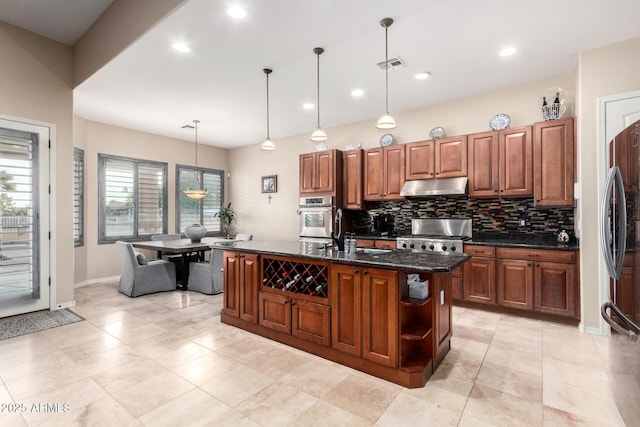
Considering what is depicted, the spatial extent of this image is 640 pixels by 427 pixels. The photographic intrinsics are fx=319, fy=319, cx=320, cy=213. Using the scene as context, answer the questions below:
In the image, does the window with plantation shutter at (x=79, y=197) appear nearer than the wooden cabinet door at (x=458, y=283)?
No

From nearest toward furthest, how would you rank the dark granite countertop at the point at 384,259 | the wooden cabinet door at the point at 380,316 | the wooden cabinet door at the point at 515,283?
the dark granite countertop at the point at 384,259 < the wooden cabinet door at the point at 380,316 < the wooden cabinet door at the point at 515,283

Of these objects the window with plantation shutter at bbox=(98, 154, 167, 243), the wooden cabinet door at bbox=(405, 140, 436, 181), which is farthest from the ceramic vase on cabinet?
the wooden cabinet door at bbox=(405, 140, 436, 181)

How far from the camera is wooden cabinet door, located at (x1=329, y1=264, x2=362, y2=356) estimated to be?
2.57 meters

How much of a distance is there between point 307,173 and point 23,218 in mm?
3992

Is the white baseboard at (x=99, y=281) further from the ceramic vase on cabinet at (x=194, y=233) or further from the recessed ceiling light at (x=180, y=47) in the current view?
the recessed ceiling light at (x=180, y=47)

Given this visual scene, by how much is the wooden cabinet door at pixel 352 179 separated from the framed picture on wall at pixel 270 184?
209cm

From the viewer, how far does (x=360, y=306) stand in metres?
2.55

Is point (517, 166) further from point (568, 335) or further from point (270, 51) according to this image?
point (270, 51)

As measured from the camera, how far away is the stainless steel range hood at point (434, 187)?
4395 mm

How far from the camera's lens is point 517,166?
13.3 feet

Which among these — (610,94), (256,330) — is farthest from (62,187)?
(610,94)

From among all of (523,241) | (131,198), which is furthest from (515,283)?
(131,198)

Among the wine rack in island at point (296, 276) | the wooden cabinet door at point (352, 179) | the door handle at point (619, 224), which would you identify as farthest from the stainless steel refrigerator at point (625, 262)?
the wooden cabinet door at point (352, 179)

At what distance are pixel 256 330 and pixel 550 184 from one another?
3.79 metres
